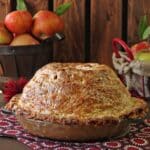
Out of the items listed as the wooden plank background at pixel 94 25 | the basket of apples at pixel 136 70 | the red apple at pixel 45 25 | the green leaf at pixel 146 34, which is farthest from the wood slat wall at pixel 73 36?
the basket of apples at pixel 136 70

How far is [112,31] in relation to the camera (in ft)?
4.66

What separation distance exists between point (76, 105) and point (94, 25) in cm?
79

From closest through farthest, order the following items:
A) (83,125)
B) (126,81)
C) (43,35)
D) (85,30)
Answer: (83,125)
(126,81)
(43,35)
(85,30)

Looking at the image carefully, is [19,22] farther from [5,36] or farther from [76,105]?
[76,105]

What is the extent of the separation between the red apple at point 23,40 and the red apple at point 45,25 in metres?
0.03

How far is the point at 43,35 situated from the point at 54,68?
0.61m

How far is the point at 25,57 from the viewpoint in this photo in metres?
1.26

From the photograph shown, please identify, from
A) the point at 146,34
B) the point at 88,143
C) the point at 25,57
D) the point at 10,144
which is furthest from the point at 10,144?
the point at 146,34

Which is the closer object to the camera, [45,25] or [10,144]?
[10,144]

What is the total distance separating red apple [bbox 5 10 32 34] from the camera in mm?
1308

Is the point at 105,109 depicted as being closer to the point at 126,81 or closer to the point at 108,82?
the point at 108,82

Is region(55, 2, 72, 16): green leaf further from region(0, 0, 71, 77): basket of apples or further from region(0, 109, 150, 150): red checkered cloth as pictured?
A: region(0, 109, 150, 150): red checkered cloth

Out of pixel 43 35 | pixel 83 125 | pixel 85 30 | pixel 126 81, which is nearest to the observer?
pixel 83 125

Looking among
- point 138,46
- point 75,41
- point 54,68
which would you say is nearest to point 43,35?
point 75,41
